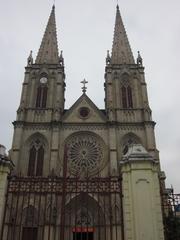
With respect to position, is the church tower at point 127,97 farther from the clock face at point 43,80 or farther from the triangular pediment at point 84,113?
the clock face at point 43,80

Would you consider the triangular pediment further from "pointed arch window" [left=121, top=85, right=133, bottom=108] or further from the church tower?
"pointed arch window" [left=121, top=85, right=133, bottom=108]

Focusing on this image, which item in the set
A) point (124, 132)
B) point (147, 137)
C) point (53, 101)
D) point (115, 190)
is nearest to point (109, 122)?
point (124, 132)

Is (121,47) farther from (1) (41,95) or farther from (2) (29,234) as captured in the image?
(2) (29,234)

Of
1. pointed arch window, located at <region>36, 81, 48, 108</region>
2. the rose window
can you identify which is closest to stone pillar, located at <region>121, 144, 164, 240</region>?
the rose window

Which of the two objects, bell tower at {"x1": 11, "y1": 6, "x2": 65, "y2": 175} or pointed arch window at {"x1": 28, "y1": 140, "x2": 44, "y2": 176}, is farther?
bell tower at {"x1": 11, "y1": 6, "x2": 65, "y2": 175}

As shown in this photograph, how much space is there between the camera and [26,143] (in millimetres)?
27438

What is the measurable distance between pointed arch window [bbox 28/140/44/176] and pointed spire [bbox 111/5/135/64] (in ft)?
46.6

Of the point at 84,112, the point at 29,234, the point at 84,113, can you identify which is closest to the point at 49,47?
the point at 84,112

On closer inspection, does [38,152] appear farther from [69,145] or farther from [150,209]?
[150,209]

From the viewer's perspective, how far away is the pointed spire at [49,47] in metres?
34.2

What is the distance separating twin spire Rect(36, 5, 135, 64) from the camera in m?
34.3

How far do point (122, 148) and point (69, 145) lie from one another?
525 centimetres

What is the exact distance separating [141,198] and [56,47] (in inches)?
1193

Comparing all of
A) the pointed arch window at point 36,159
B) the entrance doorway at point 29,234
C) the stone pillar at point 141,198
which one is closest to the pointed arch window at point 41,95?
the pointed arch window at point 36,159
